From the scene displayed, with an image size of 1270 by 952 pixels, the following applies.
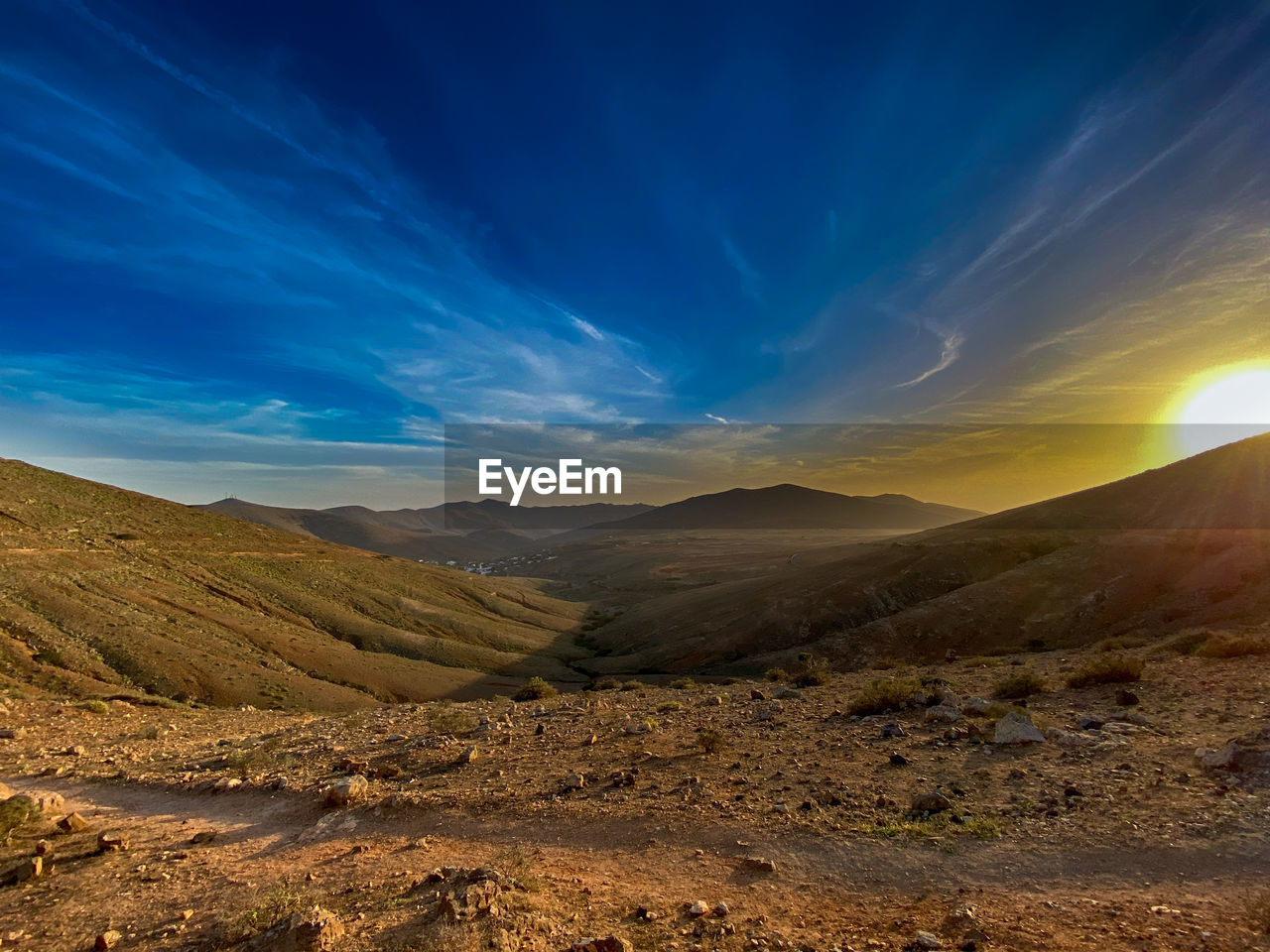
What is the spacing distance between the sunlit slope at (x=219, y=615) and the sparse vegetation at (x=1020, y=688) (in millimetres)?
30612

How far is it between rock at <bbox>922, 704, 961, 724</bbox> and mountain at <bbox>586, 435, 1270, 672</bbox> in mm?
16097

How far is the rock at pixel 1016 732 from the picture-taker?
9984mm

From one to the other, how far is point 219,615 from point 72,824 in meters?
33.4

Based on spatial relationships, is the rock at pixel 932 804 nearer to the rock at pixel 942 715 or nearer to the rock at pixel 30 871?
the rock at pixel 942 715

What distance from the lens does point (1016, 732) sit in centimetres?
1012

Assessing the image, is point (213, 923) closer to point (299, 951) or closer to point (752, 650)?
point (299, 951)

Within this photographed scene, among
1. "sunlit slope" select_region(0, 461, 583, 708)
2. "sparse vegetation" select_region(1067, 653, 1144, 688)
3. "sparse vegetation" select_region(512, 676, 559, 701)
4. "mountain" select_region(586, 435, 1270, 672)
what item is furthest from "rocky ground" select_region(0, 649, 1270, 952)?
"mountain" select_region(586, 435, 1270, 672)

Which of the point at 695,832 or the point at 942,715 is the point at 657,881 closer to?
the point at 695,832

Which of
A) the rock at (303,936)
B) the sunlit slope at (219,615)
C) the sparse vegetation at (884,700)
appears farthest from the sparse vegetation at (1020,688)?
the sunlit slope at (219,615)

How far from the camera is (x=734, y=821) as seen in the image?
8094mm

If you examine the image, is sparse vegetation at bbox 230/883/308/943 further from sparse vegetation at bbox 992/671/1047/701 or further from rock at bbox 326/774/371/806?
sparse vegetation at bbox 992/671/1047/701

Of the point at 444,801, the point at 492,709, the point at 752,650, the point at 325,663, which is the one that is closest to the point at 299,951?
the point at 444,801

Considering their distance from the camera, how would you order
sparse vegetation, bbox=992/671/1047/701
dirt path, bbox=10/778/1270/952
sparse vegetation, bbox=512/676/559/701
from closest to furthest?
dirt path, bbox=10/778/1270/952 → sparse vegetation, bbox=992/671/1047/701 → sparse vegetation, bbox=512/676/559/701

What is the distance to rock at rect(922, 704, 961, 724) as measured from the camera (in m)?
11.7
